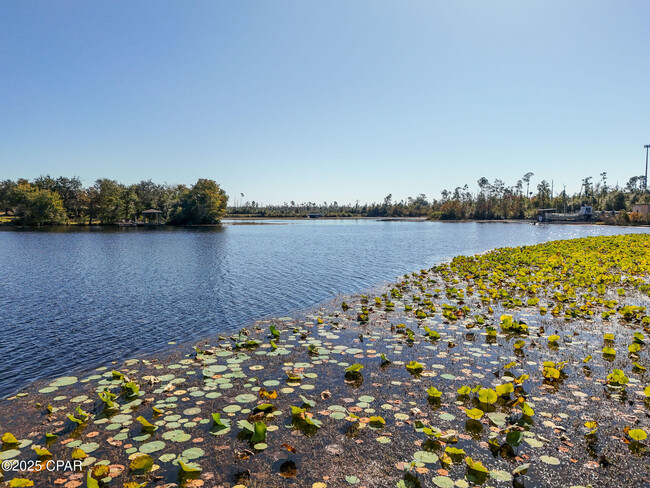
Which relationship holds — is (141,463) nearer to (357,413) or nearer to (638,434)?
(357,413)

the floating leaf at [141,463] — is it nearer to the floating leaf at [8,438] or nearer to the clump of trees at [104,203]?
the floating leaf at [8,438]

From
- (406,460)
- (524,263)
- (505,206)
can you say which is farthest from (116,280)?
(505,206)

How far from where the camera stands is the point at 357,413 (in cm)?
541

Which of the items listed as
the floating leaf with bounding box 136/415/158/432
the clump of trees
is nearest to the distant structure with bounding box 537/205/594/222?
the clump of trees

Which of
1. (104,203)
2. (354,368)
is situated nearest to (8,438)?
(354,368)

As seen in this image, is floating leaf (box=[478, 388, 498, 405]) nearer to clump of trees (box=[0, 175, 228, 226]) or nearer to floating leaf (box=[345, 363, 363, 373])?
floating leaf (box=[345, 363, 363, 373])

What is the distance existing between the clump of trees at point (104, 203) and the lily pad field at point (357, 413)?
78.8 metres

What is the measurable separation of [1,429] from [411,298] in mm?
11187

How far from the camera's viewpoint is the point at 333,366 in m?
7.29

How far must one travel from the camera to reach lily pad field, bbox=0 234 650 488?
410 centimetres

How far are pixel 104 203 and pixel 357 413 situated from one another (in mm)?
89804

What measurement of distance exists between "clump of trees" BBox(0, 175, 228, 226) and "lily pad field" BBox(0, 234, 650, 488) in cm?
7884

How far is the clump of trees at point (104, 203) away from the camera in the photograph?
7525 centimetres

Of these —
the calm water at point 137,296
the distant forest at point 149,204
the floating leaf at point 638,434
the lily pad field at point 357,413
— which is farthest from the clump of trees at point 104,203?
the floating leaf at point 638,434
